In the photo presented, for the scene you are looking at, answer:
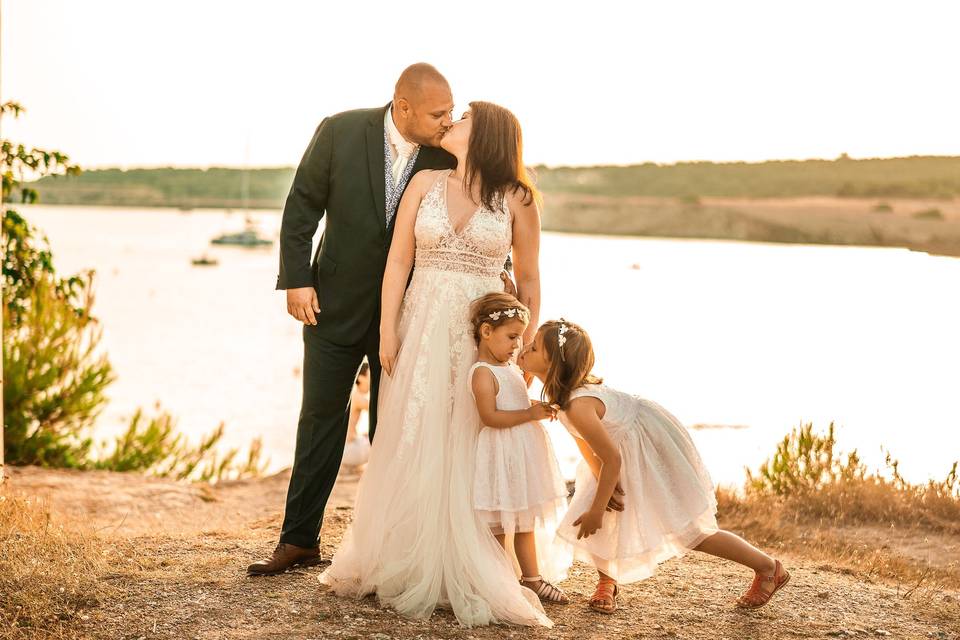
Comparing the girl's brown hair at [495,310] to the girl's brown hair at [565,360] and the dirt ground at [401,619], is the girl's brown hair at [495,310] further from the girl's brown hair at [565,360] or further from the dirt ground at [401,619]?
the dirt ground at [401,619]

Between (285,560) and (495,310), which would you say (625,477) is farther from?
(285,560)

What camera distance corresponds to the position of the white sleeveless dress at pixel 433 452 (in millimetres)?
4320

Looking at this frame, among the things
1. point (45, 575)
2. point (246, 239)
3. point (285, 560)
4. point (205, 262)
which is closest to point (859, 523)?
point (285, 560)

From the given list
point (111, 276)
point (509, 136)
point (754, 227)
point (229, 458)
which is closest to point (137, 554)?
point (509, 136)

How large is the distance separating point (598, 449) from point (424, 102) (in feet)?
5.25

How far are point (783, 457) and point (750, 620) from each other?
163 inches

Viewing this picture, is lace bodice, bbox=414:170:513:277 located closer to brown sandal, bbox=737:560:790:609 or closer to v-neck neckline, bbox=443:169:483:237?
v-neck neckline, bbox=443:169:483:237

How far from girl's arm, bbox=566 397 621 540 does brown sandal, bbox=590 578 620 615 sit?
41 centimetres

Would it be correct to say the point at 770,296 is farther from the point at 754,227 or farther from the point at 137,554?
the point at 137,554

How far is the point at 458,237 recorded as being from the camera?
14.5 ft

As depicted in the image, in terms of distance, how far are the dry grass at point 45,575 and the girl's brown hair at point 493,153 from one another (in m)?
2.32

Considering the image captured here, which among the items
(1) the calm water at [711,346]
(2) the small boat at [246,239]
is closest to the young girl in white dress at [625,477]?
(1) the calm water at [711,346]

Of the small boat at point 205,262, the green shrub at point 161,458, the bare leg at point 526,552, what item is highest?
the bare leg at point 526,552

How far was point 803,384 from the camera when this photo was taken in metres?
20.1
